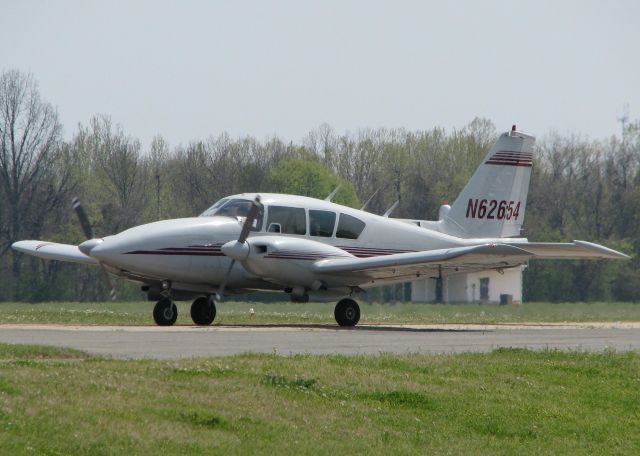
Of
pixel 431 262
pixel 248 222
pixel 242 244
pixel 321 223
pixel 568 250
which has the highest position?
pixel 321 223

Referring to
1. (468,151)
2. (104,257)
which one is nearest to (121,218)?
(468,151)

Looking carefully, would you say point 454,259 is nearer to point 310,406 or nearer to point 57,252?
point 57,252

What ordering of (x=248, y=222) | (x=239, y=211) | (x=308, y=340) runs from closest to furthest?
(x=308, y=340)
(x=248, y=222)
(x=239, y=211)

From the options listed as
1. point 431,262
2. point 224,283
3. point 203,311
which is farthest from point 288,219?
point 431,262

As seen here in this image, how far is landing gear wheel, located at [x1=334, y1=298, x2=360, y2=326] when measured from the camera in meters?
29.7

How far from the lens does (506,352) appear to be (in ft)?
65.7

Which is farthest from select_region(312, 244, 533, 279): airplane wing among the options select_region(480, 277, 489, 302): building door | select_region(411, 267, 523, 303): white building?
select_region(480, 277, 489, 302): building door

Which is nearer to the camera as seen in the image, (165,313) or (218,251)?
(218,251)

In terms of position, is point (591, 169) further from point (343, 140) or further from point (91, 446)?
point (91, 446)

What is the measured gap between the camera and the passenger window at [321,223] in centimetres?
2977

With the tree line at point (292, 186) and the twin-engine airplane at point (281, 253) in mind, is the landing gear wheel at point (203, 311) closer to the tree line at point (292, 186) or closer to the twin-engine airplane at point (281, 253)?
the twin-engine airplane at point (281, 253)

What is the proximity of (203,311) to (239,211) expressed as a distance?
274 centimetres

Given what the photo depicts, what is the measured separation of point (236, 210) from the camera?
2911 centimetres

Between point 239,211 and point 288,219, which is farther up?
point 239,211
